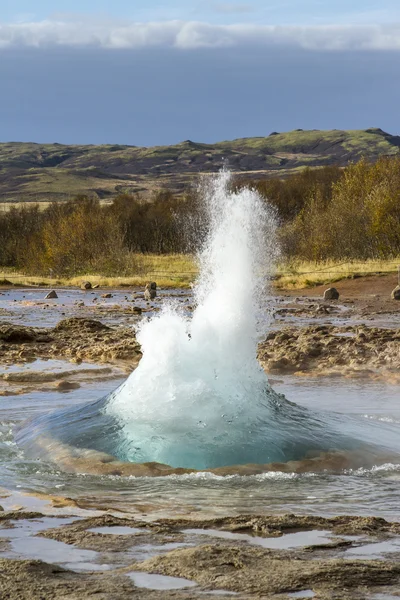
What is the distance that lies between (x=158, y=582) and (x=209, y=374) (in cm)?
467

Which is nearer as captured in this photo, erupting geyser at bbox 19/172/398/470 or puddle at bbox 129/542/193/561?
puddle at bbox 129/542/193/561

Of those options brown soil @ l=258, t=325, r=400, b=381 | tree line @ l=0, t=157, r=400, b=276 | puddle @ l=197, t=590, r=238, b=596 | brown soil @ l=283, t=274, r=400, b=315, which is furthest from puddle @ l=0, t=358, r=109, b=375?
tree line @ l=0, t=157, r=400, b=276

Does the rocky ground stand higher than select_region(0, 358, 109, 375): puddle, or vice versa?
the rocky ground

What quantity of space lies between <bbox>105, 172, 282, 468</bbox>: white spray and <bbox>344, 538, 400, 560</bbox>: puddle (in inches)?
110

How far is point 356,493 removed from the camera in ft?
25.1

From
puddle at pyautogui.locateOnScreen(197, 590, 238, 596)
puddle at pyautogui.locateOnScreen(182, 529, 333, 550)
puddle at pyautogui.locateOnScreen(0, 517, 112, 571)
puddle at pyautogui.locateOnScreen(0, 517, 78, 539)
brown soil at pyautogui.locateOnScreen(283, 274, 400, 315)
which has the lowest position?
brown soil at pyautogui.locateOnScreen(283, 274, 400, 315)

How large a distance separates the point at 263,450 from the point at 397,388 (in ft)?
18.4

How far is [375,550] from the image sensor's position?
5723 mm

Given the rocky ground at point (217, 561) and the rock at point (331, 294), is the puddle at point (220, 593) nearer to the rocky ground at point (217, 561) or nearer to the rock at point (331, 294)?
the rocky ground at point (217, 561)

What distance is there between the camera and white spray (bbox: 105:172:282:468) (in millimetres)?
8836

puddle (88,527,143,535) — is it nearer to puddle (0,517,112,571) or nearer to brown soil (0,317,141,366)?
puddle (0,517,112,571)

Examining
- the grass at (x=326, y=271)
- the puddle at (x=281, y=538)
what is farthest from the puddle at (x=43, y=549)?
the grass at (x=326, y=271)

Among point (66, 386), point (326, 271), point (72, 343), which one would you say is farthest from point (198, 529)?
point (326, 271)

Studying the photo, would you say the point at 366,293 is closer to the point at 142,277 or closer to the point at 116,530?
the point at 142,277
